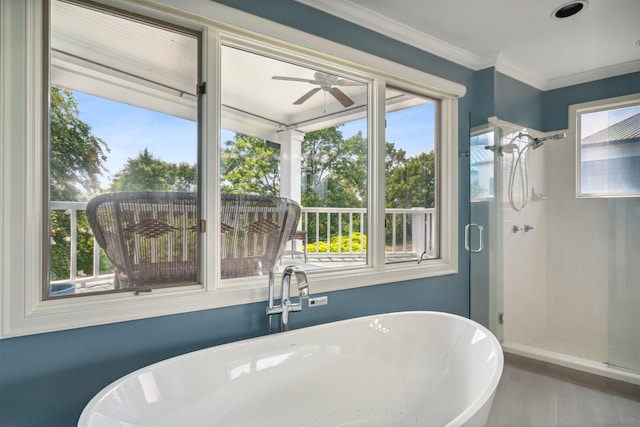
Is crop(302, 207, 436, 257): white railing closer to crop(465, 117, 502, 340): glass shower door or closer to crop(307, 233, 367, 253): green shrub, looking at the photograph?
crop(307, 233, 367, 253): green shrub

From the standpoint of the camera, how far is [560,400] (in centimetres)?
234

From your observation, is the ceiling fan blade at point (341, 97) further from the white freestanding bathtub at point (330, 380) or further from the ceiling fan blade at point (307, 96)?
the white freestanding bathtub at point (330, 380)

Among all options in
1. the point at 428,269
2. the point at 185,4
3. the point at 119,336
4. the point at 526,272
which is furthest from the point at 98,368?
the point at 526,272

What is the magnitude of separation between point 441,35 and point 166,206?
2.35 m

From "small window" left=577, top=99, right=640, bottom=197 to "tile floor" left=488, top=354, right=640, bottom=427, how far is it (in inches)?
58.8

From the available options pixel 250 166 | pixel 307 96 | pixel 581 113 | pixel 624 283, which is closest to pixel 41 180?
pixel 250 166

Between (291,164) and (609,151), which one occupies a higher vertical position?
(609,151)

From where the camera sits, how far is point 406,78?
8.66 feet

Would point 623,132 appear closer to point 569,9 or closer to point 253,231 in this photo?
point 569,9

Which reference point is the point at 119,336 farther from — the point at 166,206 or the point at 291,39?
the point at 291,39

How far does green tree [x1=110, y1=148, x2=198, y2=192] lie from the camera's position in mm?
1728

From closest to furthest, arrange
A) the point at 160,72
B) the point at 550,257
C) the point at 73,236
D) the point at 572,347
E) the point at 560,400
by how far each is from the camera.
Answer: the point at 73,236 < the point at 160,72 < the point at 560,400 < the point at 572,347 < the point at 550,257

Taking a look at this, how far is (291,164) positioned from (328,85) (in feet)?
2.16

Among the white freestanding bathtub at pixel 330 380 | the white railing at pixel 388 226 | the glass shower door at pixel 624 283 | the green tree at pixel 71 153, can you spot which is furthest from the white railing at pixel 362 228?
the glass shower door at pixel 624 283
